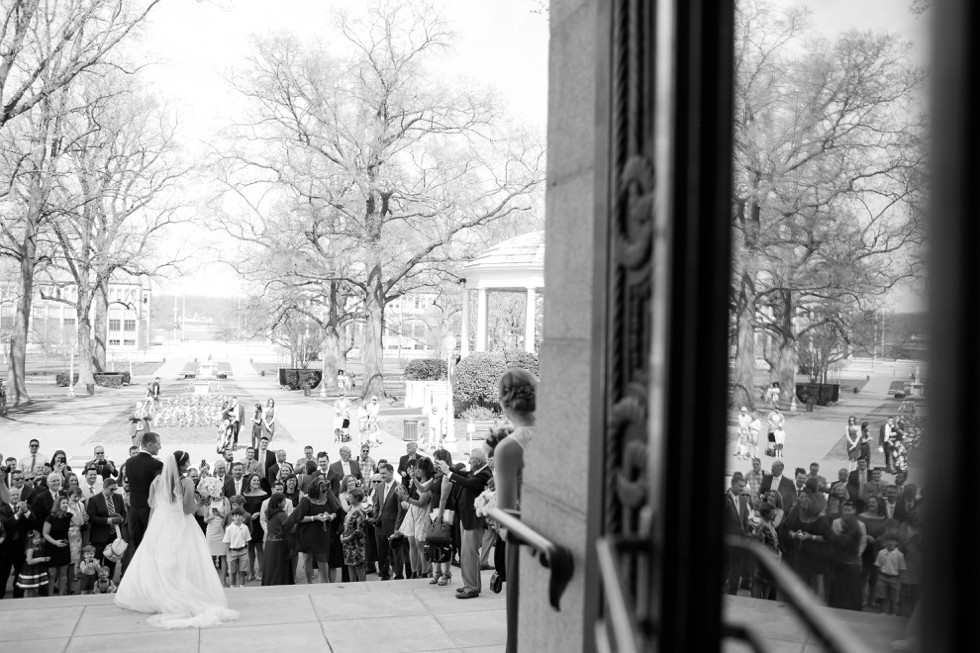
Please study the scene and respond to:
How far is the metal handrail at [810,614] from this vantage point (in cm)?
110

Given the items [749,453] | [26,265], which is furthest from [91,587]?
[26,265]

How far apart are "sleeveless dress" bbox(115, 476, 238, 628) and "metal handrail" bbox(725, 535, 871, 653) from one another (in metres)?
6.67

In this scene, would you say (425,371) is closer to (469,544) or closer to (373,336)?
(373,336)

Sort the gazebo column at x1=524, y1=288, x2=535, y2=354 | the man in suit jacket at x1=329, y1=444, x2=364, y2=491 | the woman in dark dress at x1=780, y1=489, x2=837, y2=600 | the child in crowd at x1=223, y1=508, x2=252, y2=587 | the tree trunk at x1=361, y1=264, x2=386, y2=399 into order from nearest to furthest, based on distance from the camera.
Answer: the woman in dark dress at x1=780, y1=489, x2=837, y2=600 → the child in crowd at x1=223, y1=508, x2=252, y2=587 → the man in suit jacket at x1=329, y1=444, x2=364, y2=491 → the gazebo column at x1=524, y1=288, x2=535, y2=354 → the tree trunk at x1=361, y1=264, x2=386, y2=399

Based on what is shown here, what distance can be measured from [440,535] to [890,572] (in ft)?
13.9

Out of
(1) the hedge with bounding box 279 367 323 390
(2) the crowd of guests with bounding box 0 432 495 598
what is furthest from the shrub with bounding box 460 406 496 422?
(2) the crowd of guests with bounding box 0 432 495 598

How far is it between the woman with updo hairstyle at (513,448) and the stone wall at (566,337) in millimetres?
839

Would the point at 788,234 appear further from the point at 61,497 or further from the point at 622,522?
the point at 622,522

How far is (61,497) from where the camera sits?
9.51 metres

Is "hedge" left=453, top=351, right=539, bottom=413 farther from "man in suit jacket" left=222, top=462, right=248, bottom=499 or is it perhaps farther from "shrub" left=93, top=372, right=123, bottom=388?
"shrub" left=93, top=372, right=123, bottom=388

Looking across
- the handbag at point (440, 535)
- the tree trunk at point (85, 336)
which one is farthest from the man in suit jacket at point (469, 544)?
the tree trunk at point (85, 336)

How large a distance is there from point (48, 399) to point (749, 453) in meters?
31.1

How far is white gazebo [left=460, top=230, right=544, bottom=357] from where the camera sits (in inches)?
1282

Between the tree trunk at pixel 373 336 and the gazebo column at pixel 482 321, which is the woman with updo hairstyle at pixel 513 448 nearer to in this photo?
the gazebo column at pixel 482 321
